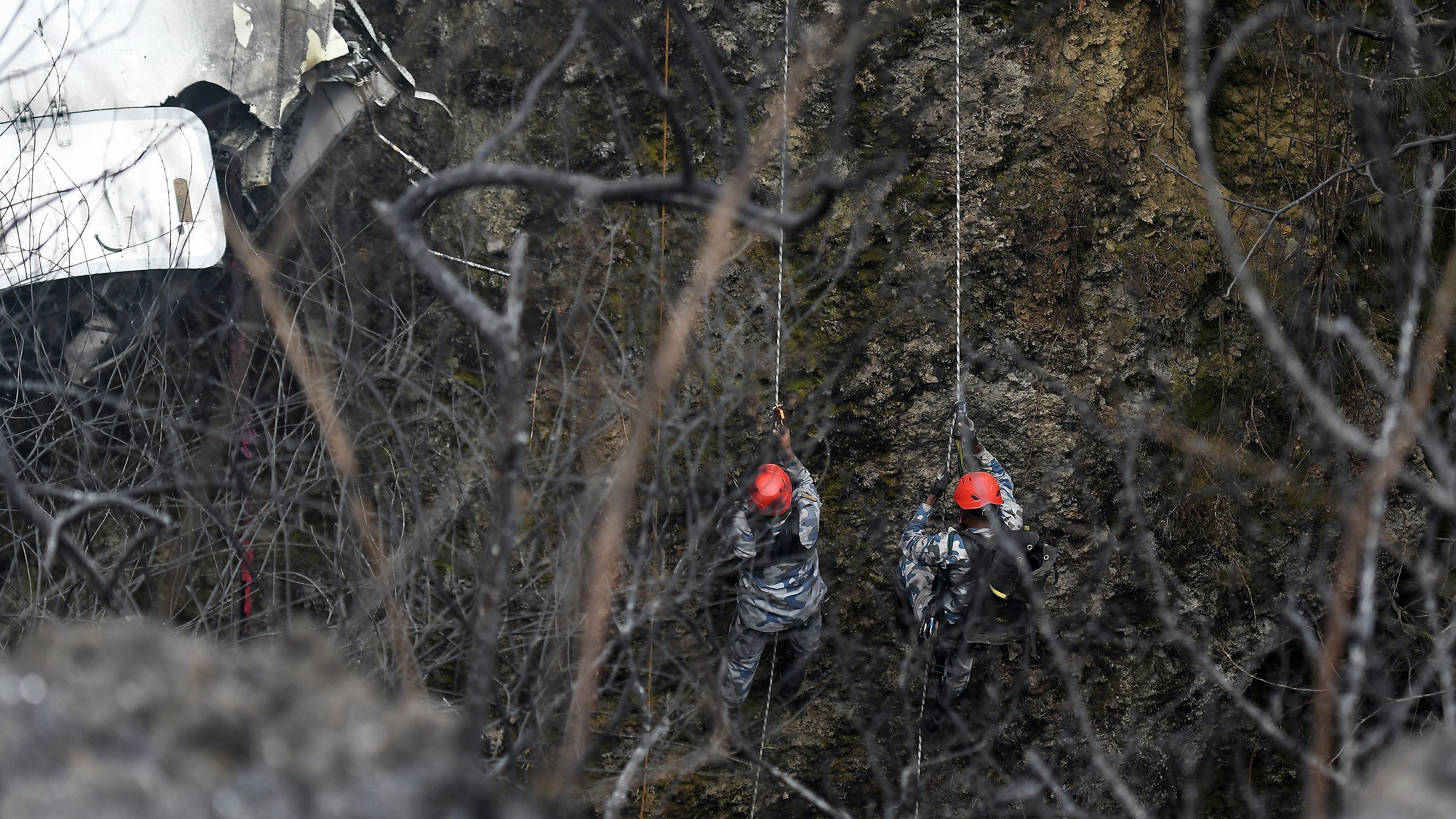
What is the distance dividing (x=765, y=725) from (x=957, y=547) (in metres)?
1.69

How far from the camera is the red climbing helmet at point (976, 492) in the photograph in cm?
423

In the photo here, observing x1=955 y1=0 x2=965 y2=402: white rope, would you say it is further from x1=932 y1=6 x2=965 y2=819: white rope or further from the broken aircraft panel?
the broken aircraft panel

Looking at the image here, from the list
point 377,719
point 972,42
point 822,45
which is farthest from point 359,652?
point 972,42

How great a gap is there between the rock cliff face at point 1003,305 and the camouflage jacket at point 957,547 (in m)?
0.60

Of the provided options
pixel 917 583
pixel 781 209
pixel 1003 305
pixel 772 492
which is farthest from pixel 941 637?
pixel 781 209

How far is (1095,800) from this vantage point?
5.06 meters

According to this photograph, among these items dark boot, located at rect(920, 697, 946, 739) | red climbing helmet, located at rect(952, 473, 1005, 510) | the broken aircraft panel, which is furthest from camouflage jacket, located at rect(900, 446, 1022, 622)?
the broken aircraft panel

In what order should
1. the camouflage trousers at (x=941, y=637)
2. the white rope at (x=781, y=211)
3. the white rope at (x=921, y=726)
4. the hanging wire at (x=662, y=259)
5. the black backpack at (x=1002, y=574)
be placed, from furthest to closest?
1. the white rope at (x=921, y=726)
2. the white rope at (x=781, y=211)
3. the hanging wire at (x=662, y=259)
4. the camouflage trousers at (x=941, y=637)
5. the black backpack at (x=1002, y=574)

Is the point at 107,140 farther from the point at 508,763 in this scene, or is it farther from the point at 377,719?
the point at 377,719

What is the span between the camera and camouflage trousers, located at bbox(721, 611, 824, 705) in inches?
192

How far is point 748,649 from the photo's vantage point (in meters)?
4.90

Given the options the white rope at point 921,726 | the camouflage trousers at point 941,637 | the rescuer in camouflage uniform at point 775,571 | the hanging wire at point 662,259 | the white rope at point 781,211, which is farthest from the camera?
the white rope at point 921,726

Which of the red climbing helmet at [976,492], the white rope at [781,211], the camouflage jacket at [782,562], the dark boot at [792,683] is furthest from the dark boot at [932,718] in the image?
the white rope at [781,211]

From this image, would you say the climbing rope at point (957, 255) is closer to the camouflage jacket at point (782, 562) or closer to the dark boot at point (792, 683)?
the dark boot at point (792, 683)
